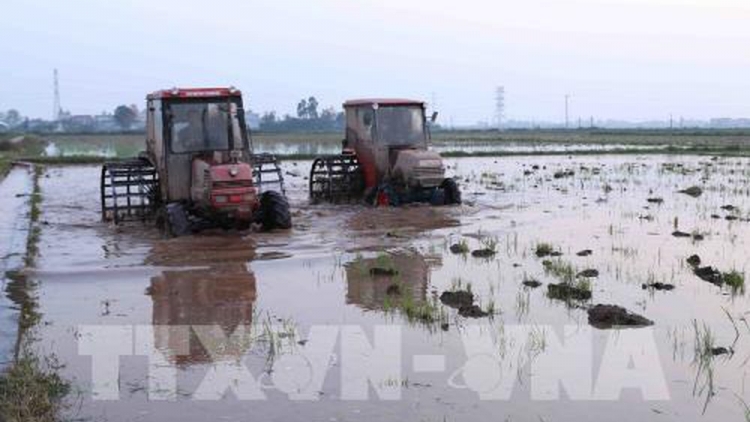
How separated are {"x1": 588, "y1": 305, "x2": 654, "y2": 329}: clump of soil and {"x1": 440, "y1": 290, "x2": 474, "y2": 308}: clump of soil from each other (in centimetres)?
120

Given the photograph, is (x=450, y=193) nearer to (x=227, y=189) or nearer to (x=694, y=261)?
(x=227, y=189)

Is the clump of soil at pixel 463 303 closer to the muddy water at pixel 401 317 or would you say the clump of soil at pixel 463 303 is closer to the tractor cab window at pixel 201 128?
the muddy water at pixel 401 317

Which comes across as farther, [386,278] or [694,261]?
[694,261]

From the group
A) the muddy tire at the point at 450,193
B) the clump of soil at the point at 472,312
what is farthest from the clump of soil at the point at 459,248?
the muddy tire at the point at 450,193

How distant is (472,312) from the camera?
7.48 meters

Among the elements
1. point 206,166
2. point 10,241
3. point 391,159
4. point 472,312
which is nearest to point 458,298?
point 472,312

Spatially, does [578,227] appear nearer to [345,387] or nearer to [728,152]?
[345,387]

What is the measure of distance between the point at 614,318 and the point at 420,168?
8887 mm

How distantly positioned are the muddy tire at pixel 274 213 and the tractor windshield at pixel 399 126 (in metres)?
3.83

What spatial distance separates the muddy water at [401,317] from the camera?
17.4ft

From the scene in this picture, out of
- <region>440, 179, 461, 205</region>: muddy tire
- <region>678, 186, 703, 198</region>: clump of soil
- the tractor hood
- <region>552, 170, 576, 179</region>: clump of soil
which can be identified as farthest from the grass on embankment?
<region>552, 170, 576, 179</region>: clump of soil

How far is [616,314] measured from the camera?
7.20 meters

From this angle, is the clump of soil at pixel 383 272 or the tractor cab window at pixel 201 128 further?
the tractor cab window at pixel 201 128

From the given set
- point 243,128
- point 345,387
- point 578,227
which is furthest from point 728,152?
point 345,387
